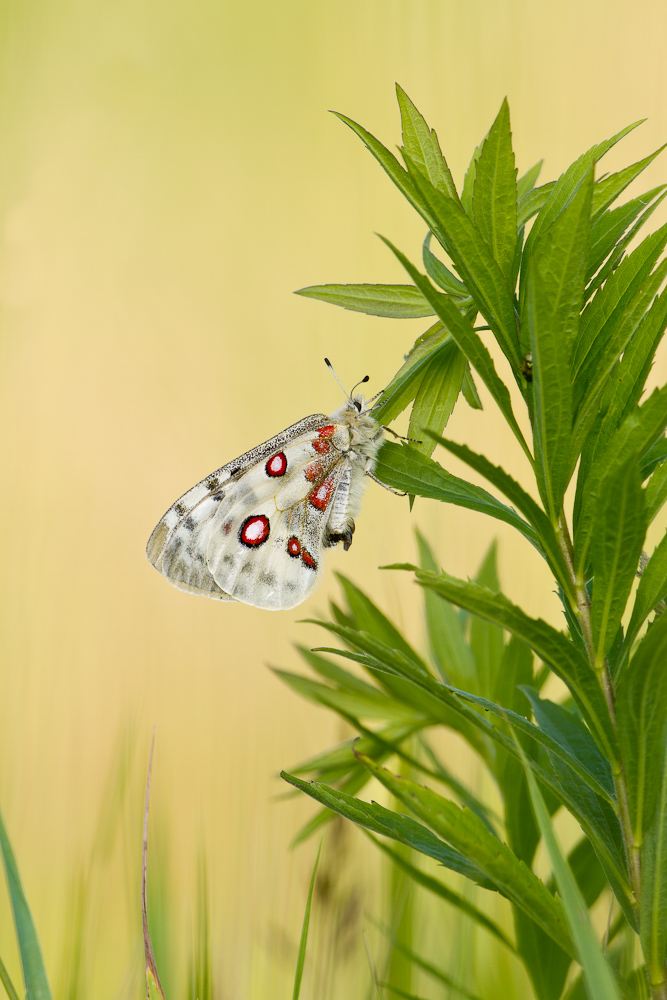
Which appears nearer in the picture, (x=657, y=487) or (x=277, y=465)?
(x=657, y=487)

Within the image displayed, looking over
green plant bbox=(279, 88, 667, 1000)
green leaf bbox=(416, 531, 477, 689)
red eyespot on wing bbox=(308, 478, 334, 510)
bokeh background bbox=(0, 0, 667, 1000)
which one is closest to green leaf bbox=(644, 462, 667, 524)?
green plant bbox=(279, 88, 667, 1000)

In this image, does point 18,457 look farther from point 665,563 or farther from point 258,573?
point 665,563

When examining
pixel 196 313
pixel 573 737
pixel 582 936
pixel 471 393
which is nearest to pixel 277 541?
pixel 471 393

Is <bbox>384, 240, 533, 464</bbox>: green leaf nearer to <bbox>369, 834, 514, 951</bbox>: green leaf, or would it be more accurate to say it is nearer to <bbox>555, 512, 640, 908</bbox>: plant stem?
<bbox>555, 512, 640, 908</bbox>: plant stem

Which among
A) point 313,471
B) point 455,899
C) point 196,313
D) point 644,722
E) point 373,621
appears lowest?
point 455,899

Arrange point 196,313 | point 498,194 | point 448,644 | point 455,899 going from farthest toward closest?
point 196,313
point 448,644
point 455,899
point 498,194

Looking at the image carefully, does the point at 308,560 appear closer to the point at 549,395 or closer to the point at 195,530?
the point at 195,530

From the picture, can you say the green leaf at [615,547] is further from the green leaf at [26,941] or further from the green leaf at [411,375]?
the green leaf at [26,941]

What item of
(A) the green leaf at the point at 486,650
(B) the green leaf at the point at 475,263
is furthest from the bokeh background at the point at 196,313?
(B) the green leaf at the point at 475,263
